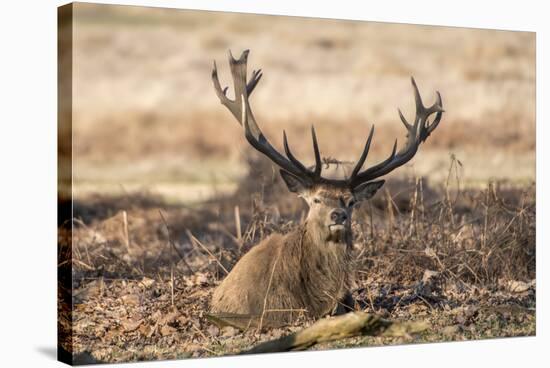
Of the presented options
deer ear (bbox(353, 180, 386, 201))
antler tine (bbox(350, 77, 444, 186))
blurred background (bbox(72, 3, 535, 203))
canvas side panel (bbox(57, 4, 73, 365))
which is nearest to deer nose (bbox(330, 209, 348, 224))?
deer ear (bbox(353, 180, 386, 201))

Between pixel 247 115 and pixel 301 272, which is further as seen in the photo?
pixel 247 115

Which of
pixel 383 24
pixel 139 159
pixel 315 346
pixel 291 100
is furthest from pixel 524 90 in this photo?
pixel 139 159

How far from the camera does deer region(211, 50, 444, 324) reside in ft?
35.0

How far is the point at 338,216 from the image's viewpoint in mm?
10523

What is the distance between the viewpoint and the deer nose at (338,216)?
1052 centimetres

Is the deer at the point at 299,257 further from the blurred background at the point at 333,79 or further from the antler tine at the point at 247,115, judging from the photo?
the blurred background at the point at 333,79

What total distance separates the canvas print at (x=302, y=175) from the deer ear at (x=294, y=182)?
0.04 ft

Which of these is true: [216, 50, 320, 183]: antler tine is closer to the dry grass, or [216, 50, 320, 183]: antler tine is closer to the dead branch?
the dry grass

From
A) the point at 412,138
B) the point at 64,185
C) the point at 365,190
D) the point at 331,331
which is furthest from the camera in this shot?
the point at 412,138

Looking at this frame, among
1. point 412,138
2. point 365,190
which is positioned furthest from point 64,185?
point 412,138

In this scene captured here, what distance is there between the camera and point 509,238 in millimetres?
12531

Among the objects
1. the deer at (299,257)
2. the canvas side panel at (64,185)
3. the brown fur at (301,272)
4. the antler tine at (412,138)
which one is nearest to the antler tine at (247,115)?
the deer at (299,257)

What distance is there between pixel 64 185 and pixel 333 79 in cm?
366

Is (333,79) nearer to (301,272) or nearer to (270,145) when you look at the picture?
(270,145)
